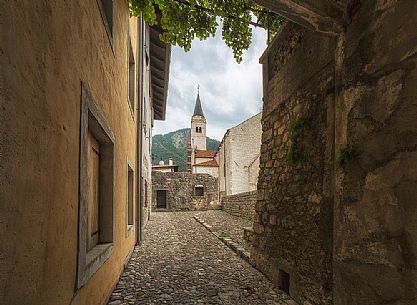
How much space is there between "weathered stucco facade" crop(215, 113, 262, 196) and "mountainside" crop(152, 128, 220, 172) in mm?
49284

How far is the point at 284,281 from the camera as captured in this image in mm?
3660

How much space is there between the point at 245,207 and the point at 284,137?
9.10 m

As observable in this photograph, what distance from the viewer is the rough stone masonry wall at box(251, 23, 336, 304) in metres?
2.85

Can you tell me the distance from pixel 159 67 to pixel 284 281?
33.0 feet

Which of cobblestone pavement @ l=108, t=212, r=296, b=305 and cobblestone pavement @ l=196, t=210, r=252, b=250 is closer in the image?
cobblestone pavement @ l=108, t=212, r=296, b=305

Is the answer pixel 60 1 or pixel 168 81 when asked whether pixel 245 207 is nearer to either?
pixel 168 81

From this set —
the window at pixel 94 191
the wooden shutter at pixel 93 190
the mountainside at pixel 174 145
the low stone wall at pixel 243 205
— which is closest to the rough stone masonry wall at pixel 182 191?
the low stone wall at pixel 243 205

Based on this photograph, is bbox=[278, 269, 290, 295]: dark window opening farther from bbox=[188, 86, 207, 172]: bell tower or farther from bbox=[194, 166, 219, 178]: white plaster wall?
bbox=[188, 86, 207, 172]: bell tower

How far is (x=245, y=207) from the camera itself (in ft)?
41.4

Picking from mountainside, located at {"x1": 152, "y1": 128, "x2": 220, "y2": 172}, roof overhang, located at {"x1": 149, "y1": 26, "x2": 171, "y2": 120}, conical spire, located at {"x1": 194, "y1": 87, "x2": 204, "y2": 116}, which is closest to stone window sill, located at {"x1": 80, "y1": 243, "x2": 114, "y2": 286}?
roof overhang, located at {"x1": 149, "y1": 26, "x2": 171, "y2": 120}

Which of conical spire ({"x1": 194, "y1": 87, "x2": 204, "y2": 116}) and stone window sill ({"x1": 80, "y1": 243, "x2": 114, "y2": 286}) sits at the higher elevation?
conical spire ({"x1": 194, "y1": 87, "x2": 204, "y2": 116})

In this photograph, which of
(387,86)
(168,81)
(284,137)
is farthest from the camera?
(168,81)

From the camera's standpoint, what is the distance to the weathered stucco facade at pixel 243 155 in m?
22.9

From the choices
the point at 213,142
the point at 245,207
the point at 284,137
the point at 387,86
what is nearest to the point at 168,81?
the point at 245,207
